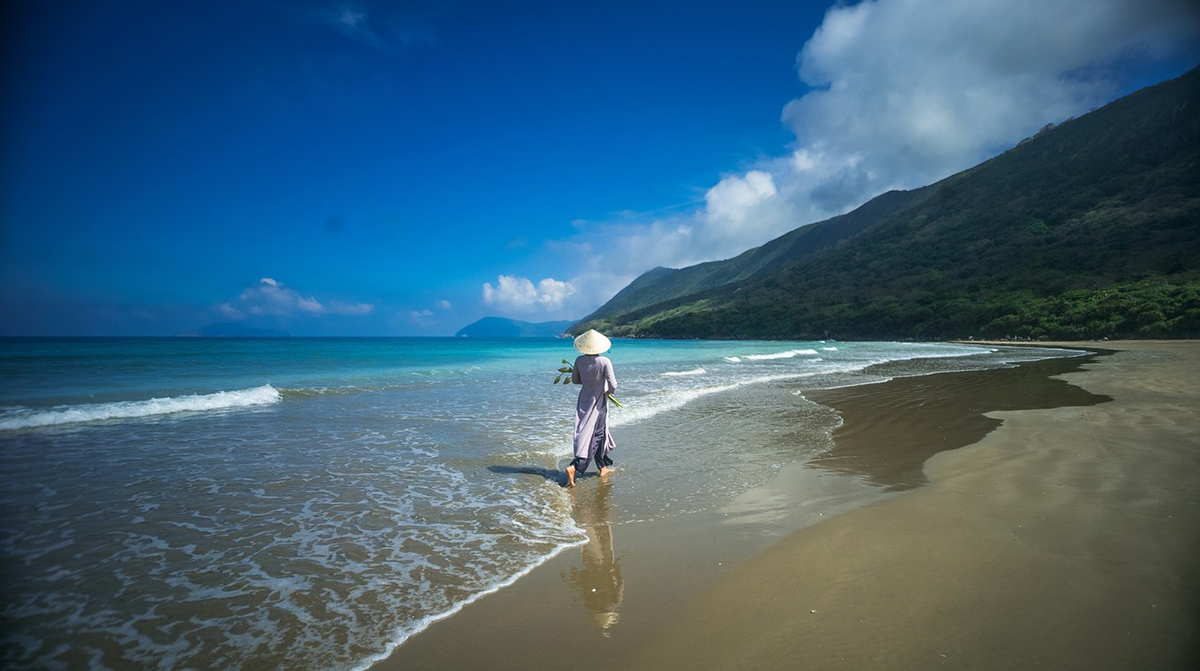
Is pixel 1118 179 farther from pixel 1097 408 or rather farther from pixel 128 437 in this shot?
pixel 128 437

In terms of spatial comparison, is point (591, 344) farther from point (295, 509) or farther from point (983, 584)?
point (983, 584)

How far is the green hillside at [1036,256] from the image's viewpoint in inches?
2174

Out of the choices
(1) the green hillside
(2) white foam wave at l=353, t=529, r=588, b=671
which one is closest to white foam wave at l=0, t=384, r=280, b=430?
(2) white foam wave at l=353, t=529, r=588, b=671

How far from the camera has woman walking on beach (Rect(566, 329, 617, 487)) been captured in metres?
7.62

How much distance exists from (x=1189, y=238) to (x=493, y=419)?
90422 millimetres

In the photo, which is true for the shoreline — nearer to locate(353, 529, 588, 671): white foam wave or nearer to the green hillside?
locate(353, 529, 588, 671): white foam wave

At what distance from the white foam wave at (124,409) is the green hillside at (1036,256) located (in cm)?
6697

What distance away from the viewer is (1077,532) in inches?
183

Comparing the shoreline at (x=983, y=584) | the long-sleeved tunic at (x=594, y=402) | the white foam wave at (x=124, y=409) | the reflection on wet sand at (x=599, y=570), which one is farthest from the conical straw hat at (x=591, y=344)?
the white foam wave at (x=124, y=409)

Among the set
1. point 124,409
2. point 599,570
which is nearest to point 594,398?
point 599,570

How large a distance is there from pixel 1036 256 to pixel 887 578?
3976 inches

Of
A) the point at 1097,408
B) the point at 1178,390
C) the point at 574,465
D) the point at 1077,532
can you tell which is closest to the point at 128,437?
the point at 574,465

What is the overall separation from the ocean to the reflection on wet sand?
22cm

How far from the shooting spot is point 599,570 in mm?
4414
